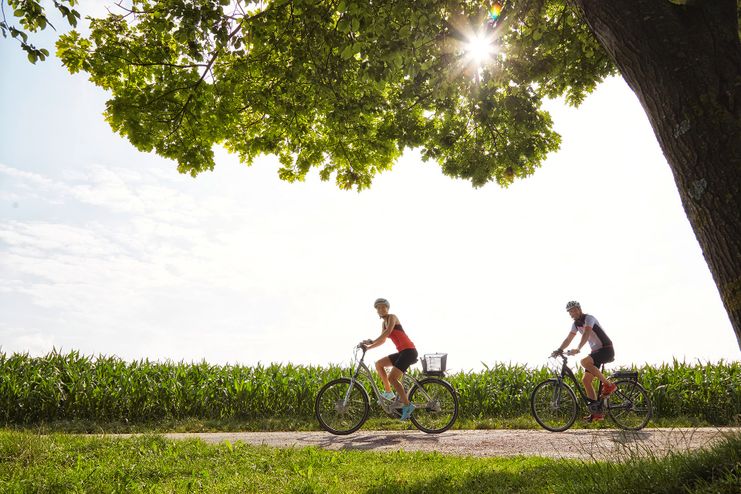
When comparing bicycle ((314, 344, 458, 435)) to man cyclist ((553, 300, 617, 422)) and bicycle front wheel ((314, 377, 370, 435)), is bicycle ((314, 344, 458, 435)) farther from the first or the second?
man cyclist ((553, 300, 617, 422))

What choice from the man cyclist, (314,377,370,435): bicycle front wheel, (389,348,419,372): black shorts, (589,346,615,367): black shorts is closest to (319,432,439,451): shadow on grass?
(314,377,370,435): bicycle front wheel

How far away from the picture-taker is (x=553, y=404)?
36.6 ft

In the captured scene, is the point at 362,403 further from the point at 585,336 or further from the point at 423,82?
the point at 423,82

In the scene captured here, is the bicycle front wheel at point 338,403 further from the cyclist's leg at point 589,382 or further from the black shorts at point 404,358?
the cyclist's leg at point 589,382

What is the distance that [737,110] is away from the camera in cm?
423

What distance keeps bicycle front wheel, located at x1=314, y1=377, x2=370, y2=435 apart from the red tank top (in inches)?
46.8

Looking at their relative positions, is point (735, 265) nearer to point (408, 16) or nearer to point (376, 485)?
point (376, 485)

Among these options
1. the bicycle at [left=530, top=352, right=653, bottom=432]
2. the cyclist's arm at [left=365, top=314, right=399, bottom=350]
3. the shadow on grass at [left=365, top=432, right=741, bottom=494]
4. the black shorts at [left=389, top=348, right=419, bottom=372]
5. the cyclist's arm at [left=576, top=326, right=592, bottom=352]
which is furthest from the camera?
the bicycle at [left=530, top=352, right=653, bottom=432]

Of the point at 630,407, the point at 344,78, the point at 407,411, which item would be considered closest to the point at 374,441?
the point at 407,411

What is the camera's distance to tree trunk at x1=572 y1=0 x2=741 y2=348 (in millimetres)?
4180

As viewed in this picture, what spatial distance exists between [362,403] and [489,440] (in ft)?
8.22

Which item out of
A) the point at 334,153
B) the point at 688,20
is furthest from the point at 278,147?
the point at 688,20

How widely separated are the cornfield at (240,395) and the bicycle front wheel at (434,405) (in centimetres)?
266

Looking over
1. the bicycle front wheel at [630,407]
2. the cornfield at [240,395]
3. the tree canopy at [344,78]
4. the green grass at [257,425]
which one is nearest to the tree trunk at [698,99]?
the tree canopy at [344,78]
